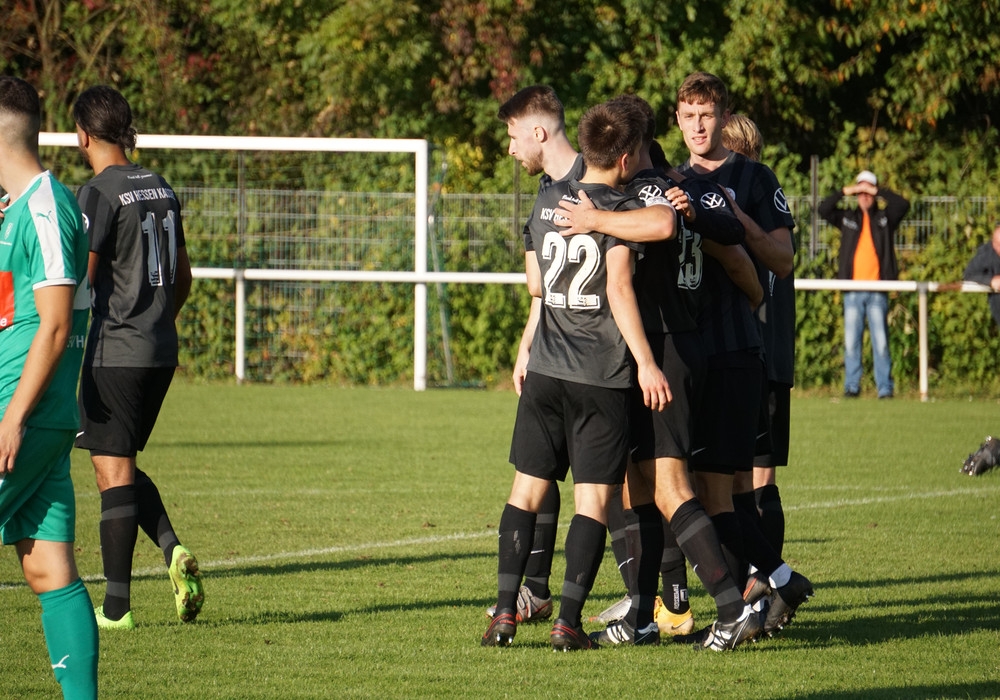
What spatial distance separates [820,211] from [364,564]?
10284 mm

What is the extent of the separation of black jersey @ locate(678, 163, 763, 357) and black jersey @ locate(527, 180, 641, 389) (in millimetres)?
474

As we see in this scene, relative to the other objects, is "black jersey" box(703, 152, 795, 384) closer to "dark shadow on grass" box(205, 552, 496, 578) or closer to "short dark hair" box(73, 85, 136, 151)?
"dark shadow on grass" box(205, 552, 496, 578)

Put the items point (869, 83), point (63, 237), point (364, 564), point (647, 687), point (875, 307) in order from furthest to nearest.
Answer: point (869, 83) < point (875, 307) < point (364, 564) < point (647, 687) < point (63, 237)

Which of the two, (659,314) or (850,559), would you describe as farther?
(850,559)

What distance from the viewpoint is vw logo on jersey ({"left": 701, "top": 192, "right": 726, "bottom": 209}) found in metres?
5.33

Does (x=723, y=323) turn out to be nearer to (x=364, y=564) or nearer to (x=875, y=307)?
(x=364, y=564)

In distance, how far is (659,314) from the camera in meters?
5.33

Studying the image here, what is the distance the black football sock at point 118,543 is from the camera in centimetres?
577

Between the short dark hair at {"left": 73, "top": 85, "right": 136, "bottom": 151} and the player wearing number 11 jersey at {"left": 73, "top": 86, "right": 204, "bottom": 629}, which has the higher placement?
the short dark hair at {"left": 73, "top": 85, "right": 136, "bottom": 151}

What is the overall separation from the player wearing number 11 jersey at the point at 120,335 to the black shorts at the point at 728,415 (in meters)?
2.13

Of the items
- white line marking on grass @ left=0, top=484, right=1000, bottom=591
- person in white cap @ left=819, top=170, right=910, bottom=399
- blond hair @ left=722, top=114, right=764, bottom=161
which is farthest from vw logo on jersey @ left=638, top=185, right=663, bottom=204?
person in white cap @ left=819, top=170, right=910, bottom=399

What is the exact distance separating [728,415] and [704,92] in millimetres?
1275

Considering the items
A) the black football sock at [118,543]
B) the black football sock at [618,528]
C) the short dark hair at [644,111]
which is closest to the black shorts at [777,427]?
the black football sock at [618,528]

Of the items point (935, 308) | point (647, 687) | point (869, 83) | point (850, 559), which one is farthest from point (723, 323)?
point (869, 83)
